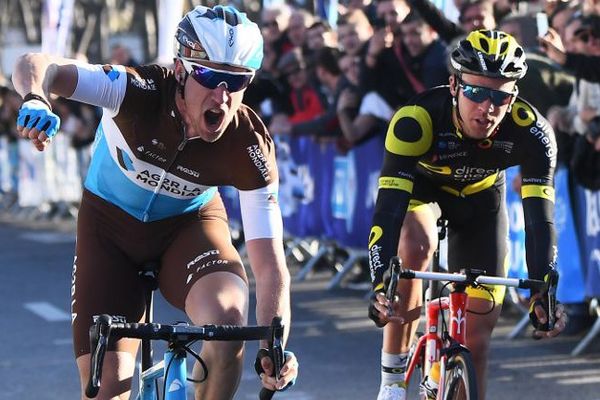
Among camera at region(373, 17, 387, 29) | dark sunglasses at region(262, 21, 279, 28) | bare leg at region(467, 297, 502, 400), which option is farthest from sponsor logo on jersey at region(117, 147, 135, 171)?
dark sunglasses at region(262, 21, 279, 28)

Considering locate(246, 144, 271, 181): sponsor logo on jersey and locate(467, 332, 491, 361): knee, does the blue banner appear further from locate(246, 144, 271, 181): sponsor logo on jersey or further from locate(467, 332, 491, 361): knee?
locate(246, 144, 271, 181): sponsor logo on jersey

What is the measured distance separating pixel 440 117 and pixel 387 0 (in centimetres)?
600

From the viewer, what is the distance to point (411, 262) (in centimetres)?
675

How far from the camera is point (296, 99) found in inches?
557

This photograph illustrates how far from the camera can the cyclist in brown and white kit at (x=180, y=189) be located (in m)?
5.12

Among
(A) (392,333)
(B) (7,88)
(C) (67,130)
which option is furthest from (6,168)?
(A) (392,333)

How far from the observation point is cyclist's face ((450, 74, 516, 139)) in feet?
20.0

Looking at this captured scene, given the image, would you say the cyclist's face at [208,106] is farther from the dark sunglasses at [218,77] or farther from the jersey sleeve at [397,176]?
the jersey sleeve at [397,176]

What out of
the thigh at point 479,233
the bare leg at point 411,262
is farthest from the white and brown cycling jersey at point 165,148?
the thigh at point 479,233

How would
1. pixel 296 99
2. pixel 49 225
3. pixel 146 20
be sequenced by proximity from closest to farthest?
pixel 296 99 < pixel 49 225 < pixel 146 20

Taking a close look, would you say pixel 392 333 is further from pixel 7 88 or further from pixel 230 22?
pixel 7 88

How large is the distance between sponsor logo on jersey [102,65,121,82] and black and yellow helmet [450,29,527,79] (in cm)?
164

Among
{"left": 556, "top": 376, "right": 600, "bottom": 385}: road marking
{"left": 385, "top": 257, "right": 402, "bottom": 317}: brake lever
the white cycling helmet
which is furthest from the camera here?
{"left": 556, "top": 376, "right": 600, "bottom": 385}: road marking

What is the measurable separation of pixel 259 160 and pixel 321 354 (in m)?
4.43
